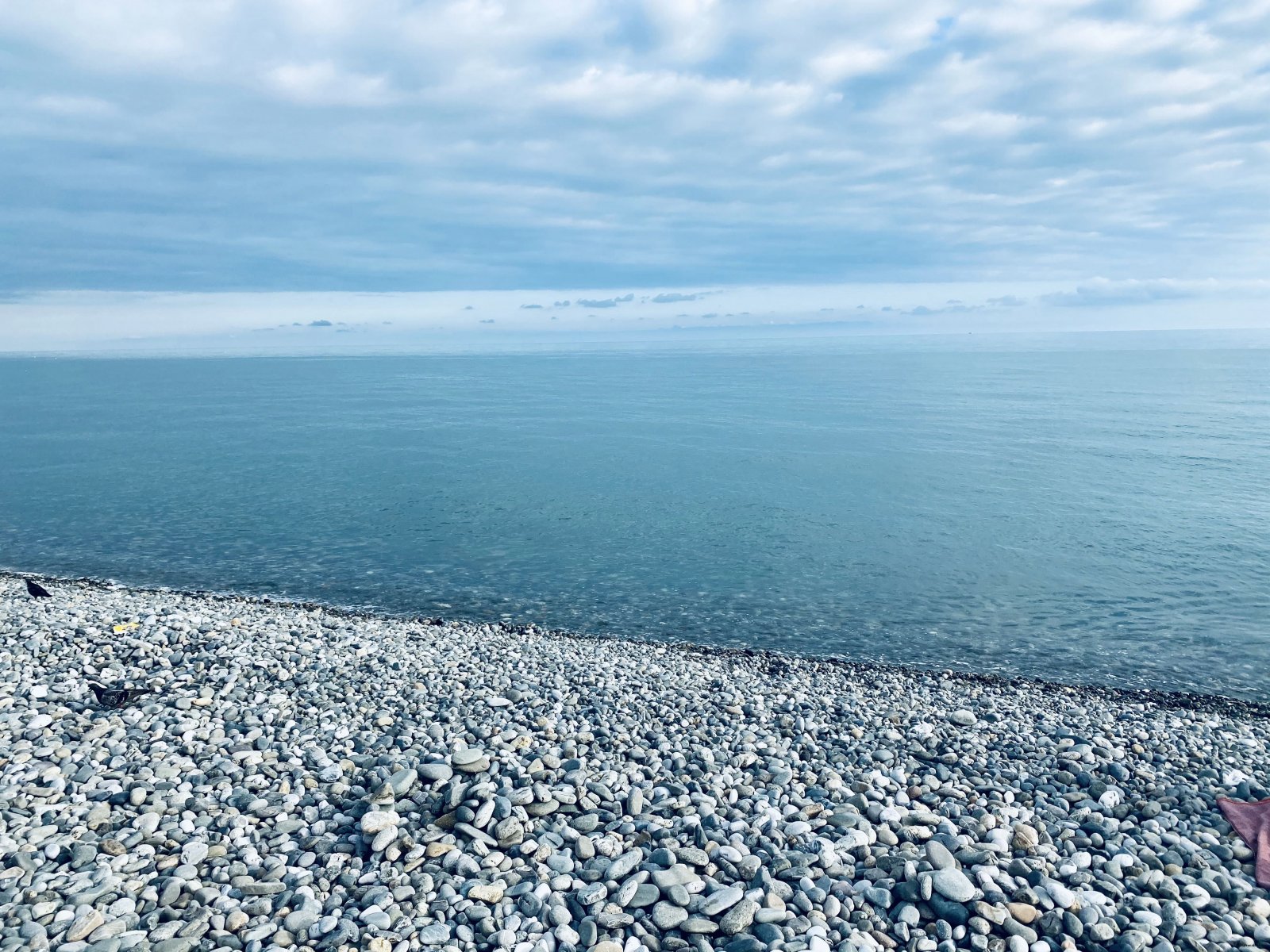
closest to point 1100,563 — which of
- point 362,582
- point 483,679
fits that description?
point 483,679

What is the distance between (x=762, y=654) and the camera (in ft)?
68.2

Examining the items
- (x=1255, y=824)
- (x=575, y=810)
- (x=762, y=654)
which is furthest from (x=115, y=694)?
(x=1255, y=824)

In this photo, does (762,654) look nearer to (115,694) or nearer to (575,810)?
(575,810)

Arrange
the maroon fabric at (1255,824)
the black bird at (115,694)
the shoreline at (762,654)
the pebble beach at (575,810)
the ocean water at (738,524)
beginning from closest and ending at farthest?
the pebble beach at (575,810) < the maroon fabric at (1255,824) < the black bird at (115,694) < the shoreline at (762,654) < the ocean water at (738,524)

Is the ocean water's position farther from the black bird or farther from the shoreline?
the black bird

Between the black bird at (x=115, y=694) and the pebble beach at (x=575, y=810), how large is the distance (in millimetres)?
142

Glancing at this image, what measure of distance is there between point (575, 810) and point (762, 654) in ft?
35.8

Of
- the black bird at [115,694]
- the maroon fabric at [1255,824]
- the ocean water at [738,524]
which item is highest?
the black bird at [115,694]

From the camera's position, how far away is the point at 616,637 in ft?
73.4

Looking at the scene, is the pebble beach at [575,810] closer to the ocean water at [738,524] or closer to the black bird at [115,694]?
the black bird at [115,694]

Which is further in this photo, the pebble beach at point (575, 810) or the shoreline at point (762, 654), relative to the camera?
the shoreline at point (762, 654)

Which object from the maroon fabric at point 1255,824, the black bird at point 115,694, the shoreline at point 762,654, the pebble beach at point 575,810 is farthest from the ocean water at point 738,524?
the black bird at point 115,694

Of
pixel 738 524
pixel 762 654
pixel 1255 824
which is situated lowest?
pixel 738 524

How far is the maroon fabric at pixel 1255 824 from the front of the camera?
31.9 feet
